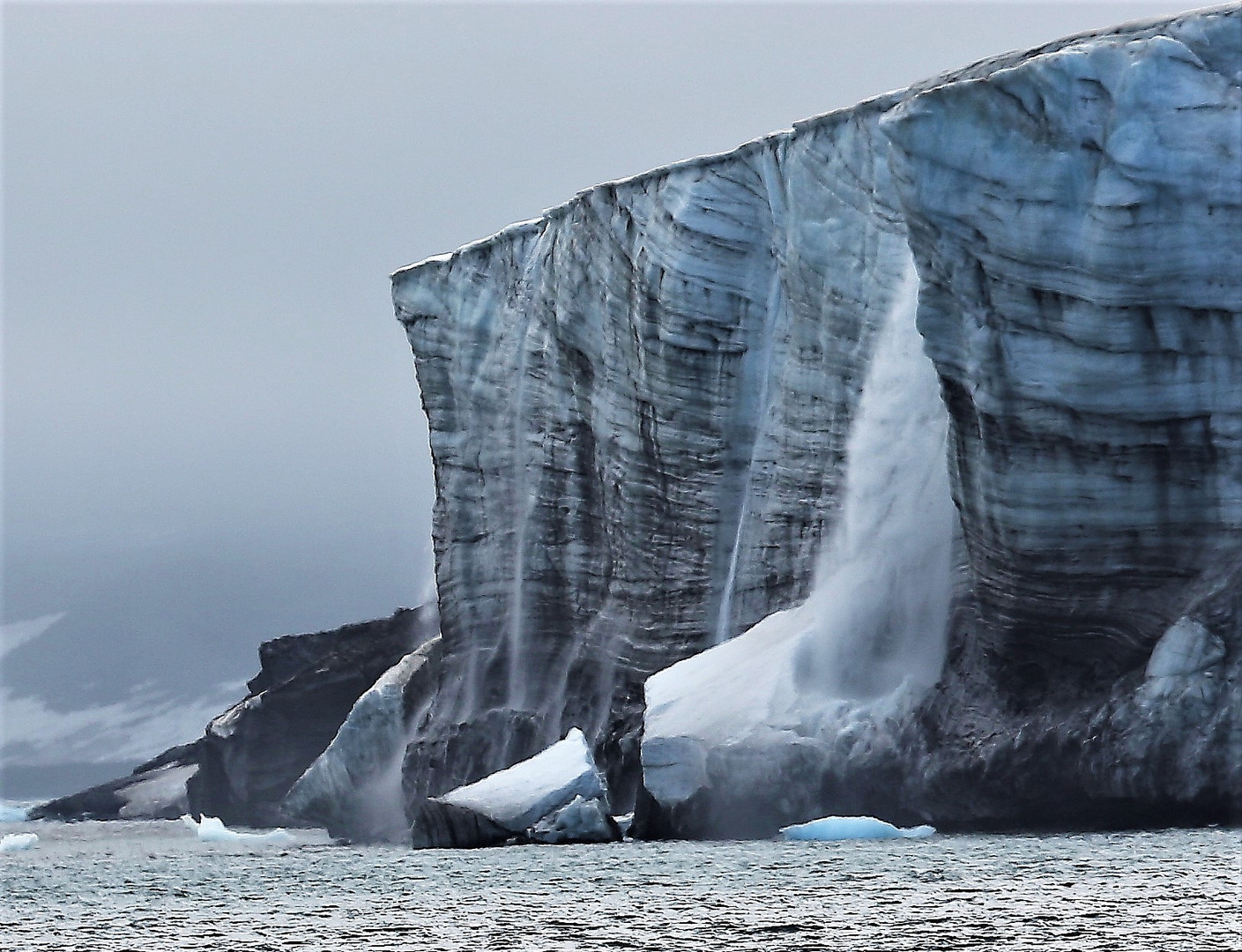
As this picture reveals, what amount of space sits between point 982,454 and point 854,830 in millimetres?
3881

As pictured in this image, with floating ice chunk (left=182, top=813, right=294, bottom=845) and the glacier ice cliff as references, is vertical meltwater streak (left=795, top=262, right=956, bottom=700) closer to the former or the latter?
the glacier ice cliff

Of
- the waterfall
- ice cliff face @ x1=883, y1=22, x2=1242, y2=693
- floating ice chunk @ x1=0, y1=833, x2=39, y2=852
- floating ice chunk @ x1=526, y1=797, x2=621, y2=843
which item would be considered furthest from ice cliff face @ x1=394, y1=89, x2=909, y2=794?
floating ice chunk @ x1=0, y1=833, x2=39, y2=852

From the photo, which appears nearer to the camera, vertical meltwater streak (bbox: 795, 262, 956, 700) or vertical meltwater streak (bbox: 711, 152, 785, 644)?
vertical meltwater streak (bbox: 795, 262, 956, 700)

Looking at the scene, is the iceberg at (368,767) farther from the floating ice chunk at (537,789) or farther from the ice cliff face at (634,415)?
the floating ice chunk at (537,789)

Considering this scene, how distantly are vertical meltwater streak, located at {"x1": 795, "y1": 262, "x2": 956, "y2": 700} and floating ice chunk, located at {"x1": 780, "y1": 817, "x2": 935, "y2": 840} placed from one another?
1.70 m

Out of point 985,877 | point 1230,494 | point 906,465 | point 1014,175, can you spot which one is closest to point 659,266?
point 906,465

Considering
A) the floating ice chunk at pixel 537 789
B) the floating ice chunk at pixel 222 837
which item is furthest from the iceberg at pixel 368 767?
the floating ice chunk at pixel 537 789

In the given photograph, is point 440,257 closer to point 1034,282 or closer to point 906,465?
point 906,465

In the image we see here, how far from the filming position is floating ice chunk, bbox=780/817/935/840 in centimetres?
1720

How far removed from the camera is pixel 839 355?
22.2 m

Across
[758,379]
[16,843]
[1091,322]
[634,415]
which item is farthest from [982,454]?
[16,843]

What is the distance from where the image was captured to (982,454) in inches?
704

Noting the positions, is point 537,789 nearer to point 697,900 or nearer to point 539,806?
point 539,806

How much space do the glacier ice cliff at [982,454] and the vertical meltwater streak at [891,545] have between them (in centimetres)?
4
